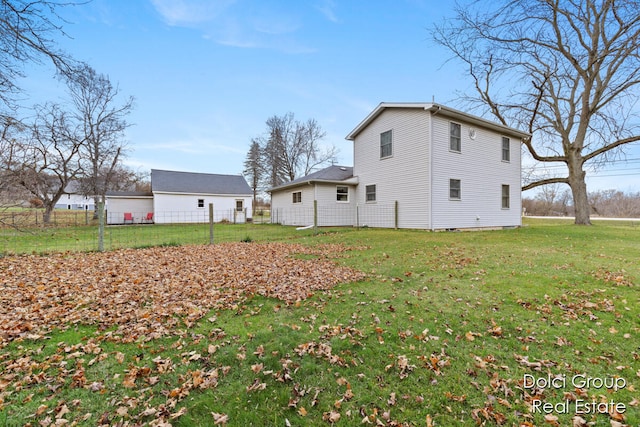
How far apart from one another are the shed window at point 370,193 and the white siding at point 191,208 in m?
11.4

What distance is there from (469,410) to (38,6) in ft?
25.2

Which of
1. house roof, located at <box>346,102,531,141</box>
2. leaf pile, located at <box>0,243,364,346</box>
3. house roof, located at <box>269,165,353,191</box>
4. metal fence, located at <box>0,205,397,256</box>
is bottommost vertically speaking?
leaf pile, located at <box>0,243,364,346</box>

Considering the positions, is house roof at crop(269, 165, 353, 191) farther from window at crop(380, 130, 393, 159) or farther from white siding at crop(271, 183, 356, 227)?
window at crop(380, 130, 393, 159)

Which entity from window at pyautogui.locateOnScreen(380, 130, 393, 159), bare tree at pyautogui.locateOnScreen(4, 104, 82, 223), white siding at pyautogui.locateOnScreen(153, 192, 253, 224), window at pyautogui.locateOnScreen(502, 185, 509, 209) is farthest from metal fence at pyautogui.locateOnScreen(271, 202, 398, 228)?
bare tree at pyautogui.locateOnScreen(4, 104, 82, 223)

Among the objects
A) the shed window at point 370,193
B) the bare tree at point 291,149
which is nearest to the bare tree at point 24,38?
the shed window at point 370,193

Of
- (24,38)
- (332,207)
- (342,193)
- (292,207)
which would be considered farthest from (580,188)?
(24,38)

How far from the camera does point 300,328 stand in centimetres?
329

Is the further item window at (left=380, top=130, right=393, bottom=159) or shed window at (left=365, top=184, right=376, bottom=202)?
shed window at (left=365, top=184, right=376, bottom=202)

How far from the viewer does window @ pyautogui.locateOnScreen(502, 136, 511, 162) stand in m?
15.6

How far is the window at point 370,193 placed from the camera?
15.6 metres

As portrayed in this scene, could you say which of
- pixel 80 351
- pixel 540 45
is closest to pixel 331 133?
pixel 540 45

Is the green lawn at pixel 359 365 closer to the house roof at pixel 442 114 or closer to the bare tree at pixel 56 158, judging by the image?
the house roof at pixel 442 114

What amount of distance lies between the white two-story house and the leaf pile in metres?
6.09

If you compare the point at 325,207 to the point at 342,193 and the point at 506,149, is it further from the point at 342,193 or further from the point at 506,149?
the point at 506,149
